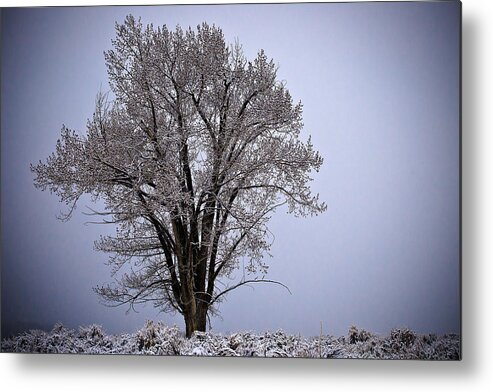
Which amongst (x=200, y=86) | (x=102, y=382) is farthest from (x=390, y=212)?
(x=102, y=382)

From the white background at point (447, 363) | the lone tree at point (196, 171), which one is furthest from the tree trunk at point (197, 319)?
the white background at point (447, 363)

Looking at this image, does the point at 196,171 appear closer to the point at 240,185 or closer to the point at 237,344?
the point at 240,185

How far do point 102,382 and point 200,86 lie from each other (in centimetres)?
159

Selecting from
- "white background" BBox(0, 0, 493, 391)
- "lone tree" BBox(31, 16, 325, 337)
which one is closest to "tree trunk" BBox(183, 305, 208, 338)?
"lone tree" BBox(31, 16, 325, 337)

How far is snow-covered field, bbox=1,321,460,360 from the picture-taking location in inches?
150

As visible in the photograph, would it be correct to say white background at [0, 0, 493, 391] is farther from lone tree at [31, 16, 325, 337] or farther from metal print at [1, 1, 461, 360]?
lone tree at [31, 16, 325, 337]

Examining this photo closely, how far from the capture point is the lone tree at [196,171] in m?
3.91

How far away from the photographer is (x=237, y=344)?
3.90 m

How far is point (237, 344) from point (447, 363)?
1.03 meters

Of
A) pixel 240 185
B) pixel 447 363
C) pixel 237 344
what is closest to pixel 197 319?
pixel 237 344

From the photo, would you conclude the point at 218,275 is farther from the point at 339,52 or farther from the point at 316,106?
the point at 339,52

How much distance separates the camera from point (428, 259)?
12.5ft

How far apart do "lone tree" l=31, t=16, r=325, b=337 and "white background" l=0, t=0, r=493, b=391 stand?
0.33 m

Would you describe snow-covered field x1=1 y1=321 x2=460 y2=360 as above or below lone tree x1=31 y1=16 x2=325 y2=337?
below
